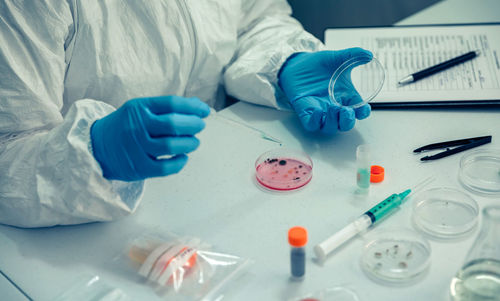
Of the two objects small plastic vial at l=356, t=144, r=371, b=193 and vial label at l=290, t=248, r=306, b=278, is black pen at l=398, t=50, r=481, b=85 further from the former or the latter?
vial label at l=290, t=248, r=306, b=278

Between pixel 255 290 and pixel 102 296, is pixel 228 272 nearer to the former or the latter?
pixel 255 290

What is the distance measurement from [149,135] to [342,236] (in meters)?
0.41

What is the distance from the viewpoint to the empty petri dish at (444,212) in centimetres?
91

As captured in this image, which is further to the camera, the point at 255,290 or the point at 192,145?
the point at 192,145

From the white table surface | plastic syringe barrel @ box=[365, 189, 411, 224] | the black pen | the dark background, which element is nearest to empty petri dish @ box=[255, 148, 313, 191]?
the white table surface

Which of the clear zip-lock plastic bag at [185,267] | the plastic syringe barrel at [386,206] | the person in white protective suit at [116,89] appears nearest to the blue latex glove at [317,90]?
the person in white protective suit at [116,89]

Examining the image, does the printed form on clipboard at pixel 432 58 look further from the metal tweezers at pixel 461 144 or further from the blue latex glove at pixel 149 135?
the blue latex glove at pixel 149 135

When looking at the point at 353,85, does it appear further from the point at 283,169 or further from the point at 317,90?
the point at 283,169

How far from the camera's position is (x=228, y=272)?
2.83ft

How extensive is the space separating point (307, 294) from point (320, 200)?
252 millimetres

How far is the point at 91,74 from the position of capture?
1188 mm

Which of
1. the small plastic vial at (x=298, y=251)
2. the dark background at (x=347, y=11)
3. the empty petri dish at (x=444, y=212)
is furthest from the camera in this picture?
the dark background at (x=347, y=11)

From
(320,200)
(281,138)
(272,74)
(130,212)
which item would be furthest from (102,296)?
(272,74)

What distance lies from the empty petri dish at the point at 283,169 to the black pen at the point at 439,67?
41cm
